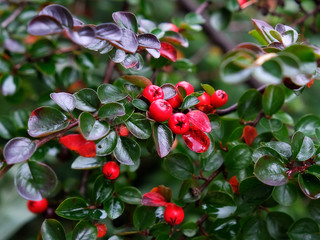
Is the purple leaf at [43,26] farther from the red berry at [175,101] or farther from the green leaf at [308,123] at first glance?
the green leaf at [308,123]

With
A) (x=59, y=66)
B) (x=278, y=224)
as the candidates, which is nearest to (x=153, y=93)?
(x=278, y=224)

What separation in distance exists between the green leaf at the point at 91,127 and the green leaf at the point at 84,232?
0.73ft

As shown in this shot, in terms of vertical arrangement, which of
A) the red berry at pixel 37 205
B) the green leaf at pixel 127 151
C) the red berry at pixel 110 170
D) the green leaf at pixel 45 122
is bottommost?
the red berry at pixel 37 205

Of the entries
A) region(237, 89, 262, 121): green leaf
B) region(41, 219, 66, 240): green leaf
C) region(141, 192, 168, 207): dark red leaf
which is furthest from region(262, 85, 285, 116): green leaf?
region(41, 219, 66, 240): green leaf

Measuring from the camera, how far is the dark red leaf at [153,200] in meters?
0.77

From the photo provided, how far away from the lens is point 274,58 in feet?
1.86

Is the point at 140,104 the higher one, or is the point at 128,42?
the point at 128,42

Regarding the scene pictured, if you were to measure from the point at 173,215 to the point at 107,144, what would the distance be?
229 millimetres

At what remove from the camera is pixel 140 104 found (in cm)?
73

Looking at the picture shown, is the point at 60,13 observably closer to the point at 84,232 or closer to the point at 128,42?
the point at 128,42

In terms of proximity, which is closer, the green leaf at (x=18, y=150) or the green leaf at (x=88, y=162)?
the green leaf at (x=18, y=150)

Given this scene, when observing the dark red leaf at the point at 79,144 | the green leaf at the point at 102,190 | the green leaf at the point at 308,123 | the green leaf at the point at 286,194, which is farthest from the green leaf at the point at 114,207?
the green leaf at the point at 308,123

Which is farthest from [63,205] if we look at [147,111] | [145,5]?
[145,5]

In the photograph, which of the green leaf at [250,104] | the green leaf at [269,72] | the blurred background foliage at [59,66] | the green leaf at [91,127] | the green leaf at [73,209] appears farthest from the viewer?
the blurred background foliage at [59,66]
